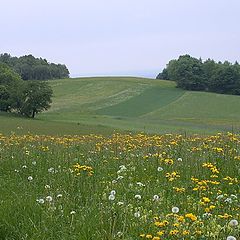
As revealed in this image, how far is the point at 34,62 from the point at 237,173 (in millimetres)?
140796

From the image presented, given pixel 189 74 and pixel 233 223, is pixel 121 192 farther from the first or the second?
pixel 189 74

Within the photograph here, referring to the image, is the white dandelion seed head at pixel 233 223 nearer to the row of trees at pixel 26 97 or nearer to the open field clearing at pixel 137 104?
the open field clearing at pixel 137 104

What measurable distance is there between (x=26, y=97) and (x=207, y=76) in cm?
4897

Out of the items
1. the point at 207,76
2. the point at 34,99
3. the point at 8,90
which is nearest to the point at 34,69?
the point at 207,76

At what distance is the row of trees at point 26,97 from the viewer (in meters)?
65.2

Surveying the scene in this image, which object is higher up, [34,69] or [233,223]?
[34,69]

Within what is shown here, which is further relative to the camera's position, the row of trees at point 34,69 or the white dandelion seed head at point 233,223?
the row of trees at point 34,69

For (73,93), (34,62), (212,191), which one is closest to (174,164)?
(212,191)

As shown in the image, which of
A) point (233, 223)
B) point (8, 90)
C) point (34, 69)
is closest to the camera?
point (233, 223)

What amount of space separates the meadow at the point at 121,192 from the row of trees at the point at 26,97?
5704cm

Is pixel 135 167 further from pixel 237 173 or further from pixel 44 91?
pixel 44 91

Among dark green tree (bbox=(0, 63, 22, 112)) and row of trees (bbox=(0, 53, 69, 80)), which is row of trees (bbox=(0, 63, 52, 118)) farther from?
row of trees (bbox=(0, 53, 69, 80))

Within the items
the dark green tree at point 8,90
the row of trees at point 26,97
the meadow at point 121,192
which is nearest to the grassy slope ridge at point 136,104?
the row of trees at point 26,97

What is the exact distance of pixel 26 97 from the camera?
214 ft
